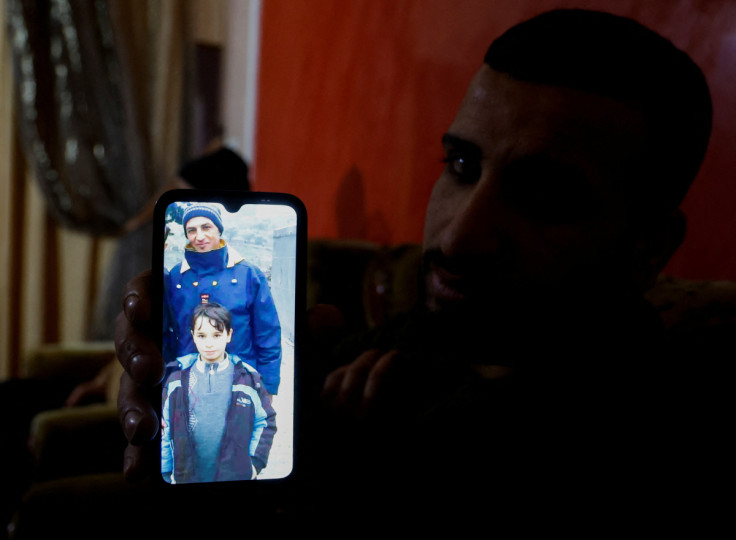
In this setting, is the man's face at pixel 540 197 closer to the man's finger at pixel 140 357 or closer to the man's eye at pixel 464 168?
the man's eye at pixel 464 168

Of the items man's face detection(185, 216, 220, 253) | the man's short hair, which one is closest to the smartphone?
man's face detection(185, 216, 220, 253)

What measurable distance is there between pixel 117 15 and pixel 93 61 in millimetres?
250

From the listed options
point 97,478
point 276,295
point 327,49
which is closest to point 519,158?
point 276,295

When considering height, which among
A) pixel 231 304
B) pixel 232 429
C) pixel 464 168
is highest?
pixel 464 168

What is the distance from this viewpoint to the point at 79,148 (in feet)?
8.73

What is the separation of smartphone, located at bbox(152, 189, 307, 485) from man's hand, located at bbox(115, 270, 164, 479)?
0.01 metres

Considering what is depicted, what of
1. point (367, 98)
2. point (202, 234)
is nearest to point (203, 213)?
point (202, 234)

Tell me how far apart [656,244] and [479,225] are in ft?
0.61

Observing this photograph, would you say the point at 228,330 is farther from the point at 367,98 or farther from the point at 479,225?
the point at 367,98

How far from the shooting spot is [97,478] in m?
0.64

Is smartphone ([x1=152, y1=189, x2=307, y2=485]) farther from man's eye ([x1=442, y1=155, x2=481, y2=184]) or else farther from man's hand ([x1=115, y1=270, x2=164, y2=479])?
man's eye ([x1=442, y1=155, x2=481, y2=184])

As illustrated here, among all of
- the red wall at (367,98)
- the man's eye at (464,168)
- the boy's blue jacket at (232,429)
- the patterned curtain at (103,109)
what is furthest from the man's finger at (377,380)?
the patterned curtain at (103,109)

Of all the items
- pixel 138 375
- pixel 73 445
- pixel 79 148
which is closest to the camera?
pixel 138 375

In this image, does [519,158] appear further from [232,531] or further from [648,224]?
[232,531]
